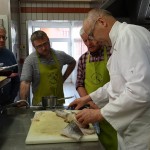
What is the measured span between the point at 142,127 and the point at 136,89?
0.91ft

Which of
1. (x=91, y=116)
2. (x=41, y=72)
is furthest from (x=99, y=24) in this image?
(x=41, y=72)

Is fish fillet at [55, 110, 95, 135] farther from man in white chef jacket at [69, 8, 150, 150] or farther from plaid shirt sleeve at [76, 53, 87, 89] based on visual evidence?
plaid shirt sleeve at [76, 53, 87, 89]

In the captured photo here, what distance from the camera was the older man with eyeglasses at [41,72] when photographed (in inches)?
84.7

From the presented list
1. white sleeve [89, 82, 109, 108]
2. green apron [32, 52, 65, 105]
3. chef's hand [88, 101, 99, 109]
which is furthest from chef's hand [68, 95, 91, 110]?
green apron [32, 52, 65, 105]

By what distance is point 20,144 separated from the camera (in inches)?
46.3

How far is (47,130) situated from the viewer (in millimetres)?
1320

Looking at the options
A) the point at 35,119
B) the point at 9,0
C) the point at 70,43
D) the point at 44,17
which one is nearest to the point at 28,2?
the point at 44,17

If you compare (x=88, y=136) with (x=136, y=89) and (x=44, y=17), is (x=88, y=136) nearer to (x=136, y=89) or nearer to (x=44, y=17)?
(x=136, y=89)

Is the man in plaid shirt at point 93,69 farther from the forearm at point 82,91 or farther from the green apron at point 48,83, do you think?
the green apron at point 48,83

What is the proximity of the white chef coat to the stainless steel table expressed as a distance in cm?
18

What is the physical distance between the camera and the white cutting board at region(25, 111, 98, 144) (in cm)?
119

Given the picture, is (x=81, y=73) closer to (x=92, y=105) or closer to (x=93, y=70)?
(x=93, y=70)

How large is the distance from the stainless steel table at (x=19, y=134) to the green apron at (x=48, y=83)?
479 millimetres

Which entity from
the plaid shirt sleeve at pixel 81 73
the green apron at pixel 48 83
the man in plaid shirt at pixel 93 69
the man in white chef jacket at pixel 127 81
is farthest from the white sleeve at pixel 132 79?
the green apron at pixel 48 83
